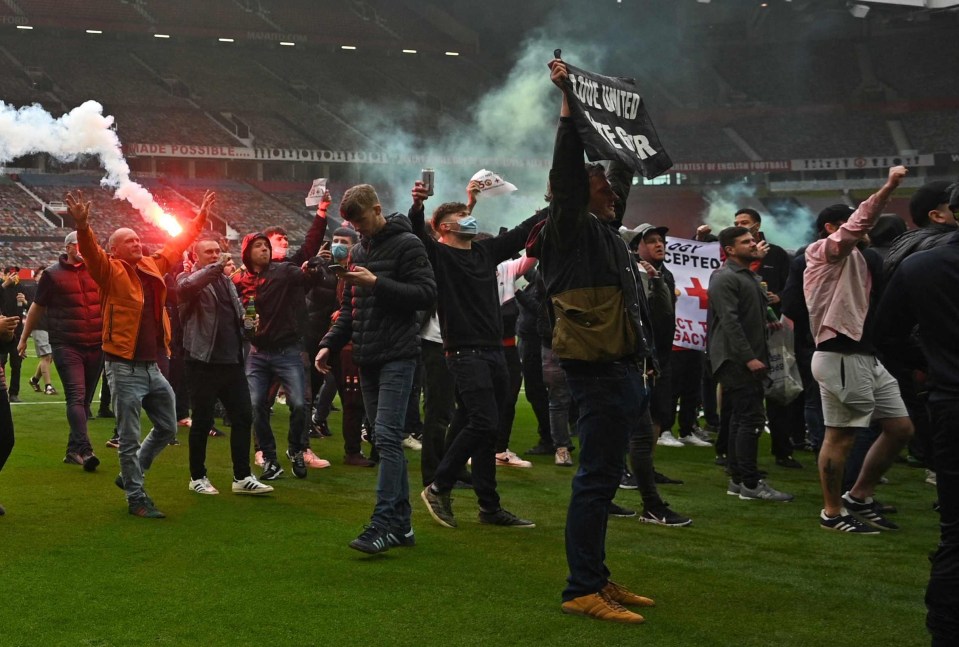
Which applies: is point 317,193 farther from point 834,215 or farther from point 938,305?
point 938,305

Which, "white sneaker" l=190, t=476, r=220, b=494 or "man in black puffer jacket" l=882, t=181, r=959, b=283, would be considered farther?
"white sneaker" l=190, t=476, r=220, b=494

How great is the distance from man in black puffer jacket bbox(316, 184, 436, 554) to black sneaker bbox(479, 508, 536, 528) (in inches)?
31.0

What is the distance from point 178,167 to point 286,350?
39653 mm

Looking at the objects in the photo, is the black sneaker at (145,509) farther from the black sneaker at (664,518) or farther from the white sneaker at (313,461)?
the black sneaker at (664,518)

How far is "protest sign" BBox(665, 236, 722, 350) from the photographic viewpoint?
36.4 ft

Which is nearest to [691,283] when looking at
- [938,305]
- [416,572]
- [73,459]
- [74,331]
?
[74,331]

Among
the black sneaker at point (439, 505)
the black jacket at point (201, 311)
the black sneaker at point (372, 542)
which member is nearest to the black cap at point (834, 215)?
the black sneaker at point (439, 505)

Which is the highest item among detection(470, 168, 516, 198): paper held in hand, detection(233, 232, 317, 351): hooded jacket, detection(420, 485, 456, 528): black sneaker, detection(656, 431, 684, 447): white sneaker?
detection(470, 168, 516, 198): paper held in hand

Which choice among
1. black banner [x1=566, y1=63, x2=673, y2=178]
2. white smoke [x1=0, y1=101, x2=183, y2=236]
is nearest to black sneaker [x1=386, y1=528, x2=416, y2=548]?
black banner [x1=566, y1=63, x2=673, y2=178]

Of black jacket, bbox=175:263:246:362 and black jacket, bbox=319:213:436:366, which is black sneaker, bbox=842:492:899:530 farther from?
black jacket, bbox=175:263:246:362

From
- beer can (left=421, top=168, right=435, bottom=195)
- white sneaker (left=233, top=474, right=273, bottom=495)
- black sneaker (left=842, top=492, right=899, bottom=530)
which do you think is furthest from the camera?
white sneaker (left=233, top=474, right=273, bottom=495)

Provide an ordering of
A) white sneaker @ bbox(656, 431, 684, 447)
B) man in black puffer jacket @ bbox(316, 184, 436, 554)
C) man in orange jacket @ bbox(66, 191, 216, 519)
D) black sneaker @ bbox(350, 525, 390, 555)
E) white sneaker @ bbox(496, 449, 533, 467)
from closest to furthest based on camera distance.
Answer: black sneaker @ bbox(350, 525, 390, 555) < man in black puffer jacket @ bbox(316, 184, 436, 554) < man in orange jacket @ bbox(66, 191, 216, 519) < white sneaker @ bbox(496, 449, 533, 467) < white sneaker @ bbox(656, 431, 684, 447)

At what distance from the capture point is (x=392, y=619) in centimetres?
458

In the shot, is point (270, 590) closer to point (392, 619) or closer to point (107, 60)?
point (392, 619)
